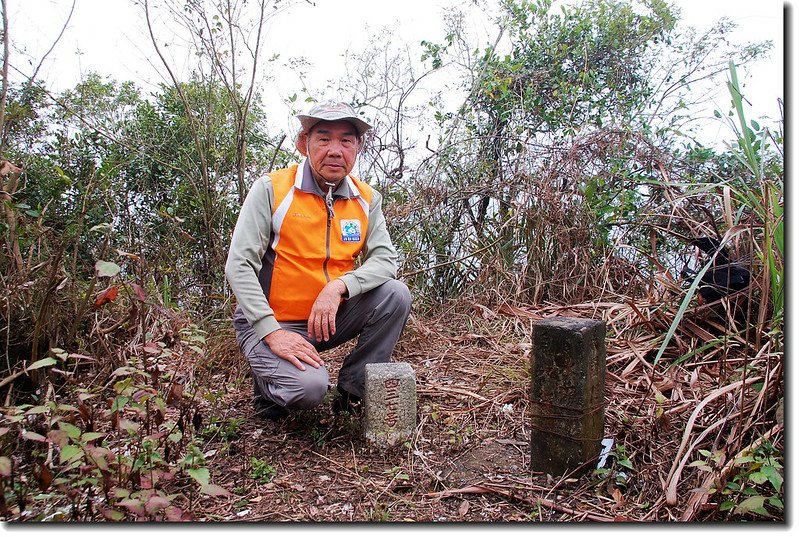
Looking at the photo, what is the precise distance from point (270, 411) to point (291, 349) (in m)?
0.50

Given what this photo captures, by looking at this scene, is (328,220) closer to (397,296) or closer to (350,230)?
(350,230)

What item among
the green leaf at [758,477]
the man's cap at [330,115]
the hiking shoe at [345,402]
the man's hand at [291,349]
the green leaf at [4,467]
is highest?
the man's cap at [330,115]

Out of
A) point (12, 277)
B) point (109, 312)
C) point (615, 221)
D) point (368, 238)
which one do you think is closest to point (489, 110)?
point (615, 221)

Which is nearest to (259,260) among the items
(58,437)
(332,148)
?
(332,148)

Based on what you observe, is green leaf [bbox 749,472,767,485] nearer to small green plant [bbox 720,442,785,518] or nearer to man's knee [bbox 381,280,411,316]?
small green plant [bbox 720,442,785,518]

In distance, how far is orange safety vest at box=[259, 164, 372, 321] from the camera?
103 inches

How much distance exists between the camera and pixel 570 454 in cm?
213

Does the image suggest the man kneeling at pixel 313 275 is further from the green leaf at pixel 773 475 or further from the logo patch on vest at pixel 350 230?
the green leaf at pixel 773 475

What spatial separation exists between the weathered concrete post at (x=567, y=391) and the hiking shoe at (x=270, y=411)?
4.16 feet

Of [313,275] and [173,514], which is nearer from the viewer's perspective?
[173,514]

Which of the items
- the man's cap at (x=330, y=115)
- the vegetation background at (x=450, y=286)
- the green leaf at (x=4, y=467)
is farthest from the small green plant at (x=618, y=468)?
the green leaf at (x=4, y=467)

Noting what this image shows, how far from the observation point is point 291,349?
2447 millimetres

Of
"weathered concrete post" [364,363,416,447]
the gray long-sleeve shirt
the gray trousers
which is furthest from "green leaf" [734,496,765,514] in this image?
the gray long-sleeve shirt

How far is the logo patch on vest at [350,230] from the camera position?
108 inches
